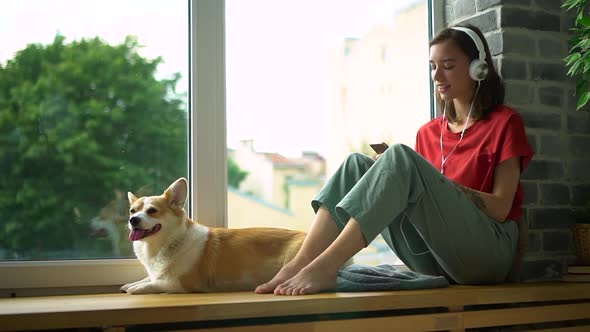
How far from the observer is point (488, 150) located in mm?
2086

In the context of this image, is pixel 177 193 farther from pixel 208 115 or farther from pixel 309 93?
pixel 309 93

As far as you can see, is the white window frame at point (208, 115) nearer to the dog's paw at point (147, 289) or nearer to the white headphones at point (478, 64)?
the dog's paw at point (147, 289)

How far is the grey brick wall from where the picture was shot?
2.47 meters

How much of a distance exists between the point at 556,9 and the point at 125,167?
1682 mm

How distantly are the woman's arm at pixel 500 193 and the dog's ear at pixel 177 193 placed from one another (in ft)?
2.60

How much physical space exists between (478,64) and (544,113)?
20.9 inches

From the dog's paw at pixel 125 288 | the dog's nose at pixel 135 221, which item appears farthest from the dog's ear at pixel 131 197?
the dog's paw at pixel 125 288

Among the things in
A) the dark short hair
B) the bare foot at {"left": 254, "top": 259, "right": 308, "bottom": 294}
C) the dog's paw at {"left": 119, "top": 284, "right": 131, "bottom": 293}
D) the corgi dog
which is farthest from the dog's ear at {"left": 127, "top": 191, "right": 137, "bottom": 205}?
the dark short hair

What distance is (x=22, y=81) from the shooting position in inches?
81.0

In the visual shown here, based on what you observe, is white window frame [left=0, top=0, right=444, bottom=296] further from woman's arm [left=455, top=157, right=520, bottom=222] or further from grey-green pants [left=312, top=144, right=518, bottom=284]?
woman's arm [left=455, top=157, right=520, bottom=222]

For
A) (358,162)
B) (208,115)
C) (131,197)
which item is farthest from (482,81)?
(131,197)

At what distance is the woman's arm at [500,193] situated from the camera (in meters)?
1.99

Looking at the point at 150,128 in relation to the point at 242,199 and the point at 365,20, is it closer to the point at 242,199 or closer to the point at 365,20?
the point at 242,199

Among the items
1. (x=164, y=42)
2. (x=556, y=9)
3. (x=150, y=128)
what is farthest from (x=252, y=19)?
(x=556, y=9)
